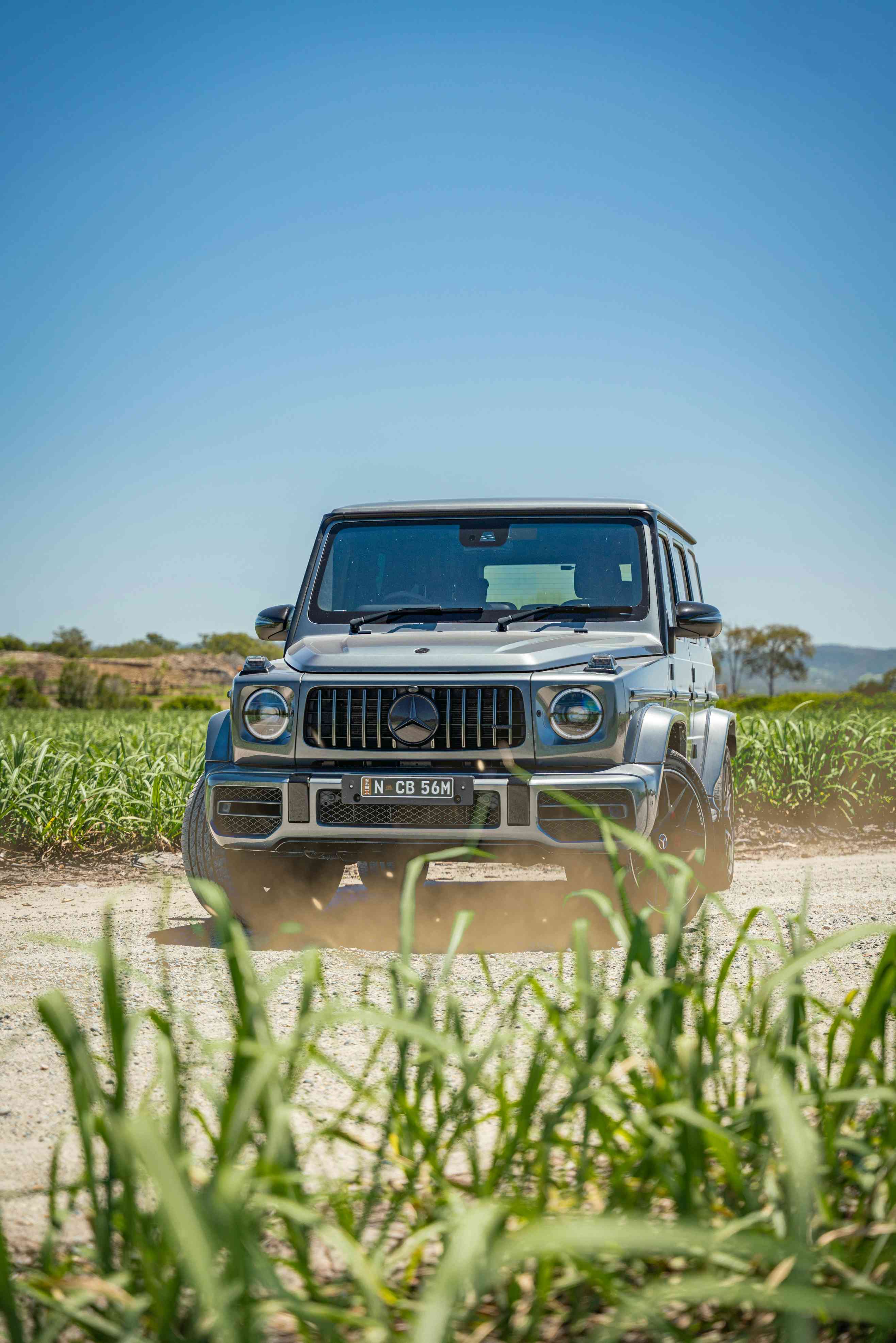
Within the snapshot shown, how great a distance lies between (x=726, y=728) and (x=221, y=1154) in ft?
20.2

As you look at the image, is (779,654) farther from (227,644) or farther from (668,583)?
(668,583)

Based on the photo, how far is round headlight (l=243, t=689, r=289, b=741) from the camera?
505cm

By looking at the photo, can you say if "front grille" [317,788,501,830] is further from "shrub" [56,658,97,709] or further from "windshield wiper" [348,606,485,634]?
"shrub" [56,658,97,709]

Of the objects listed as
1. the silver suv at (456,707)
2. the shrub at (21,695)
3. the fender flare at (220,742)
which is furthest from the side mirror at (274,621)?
the shrub at (21,695)

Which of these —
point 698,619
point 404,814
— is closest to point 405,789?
point 404,814

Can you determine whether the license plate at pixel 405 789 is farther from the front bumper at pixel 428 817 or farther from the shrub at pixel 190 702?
the shrub at pixel 190 702

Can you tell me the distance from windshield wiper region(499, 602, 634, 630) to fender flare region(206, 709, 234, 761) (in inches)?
55.0

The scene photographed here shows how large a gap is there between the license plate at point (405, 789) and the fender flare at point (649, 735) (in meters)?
0.73

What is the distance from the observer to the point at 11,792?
26.0ft

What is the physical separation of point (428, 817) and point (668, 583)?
84.8 inches

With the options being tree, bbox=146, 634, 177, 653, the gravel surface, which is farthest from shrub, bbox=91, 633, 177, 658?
the gravel surface

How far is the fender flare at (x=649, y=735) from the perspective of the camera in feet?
16.1

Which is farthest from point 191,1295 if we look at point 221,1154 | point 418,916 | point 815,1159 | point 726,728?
point 726,728

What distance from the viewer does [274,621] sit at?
239 inches
